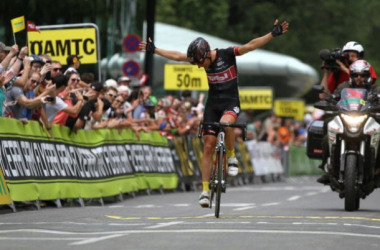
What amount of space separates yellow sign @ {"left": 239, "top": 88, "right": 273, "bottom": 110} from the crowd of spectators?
16673 mm

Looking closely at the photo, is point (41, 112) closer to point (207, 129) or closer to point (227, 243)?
point (207, 129)

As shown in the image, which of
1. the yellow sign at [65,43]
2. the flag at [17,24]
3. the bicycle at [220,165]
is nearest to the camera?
the bicycle at [220,165]

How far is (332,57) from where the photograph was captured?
1902cm

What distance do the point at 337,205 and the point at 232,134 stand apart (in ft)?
15.0

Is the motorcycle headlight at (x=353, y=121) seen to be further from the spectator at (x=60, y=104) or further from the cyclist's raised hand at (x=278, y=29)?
the spectator at (x=60, y=104)

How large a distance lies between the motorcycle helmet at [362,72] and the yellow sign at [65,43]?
684cm

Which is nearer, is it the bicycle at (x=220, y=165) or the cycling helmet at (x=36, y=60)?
the bicycle at (x=220, y=165)

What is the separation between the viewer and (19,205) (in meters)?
18.3

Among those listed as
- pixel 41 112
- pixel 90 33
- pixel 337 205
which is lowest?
pixel 337 205

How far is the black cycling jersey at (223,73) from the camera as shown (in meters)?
16.2

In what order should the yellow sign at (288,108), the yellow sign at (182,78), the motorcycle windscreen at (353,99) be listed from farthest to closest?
the yellow sign at (288,108) < the yellow sign at (182,78) < the motorcycle windscreen at (353,99)

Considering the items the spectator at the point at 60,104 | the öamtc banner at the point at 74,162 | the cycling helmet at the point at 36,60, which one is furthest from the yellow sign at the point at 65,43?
the cycling helmet at the point at 36,60

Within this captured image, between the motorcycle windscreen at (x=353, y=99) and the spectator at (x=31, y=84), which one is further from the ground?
the spectator at (x=31, y=84)

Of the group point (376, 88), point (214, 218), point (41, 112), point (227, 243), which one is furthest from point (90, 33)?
point (227, 243)
